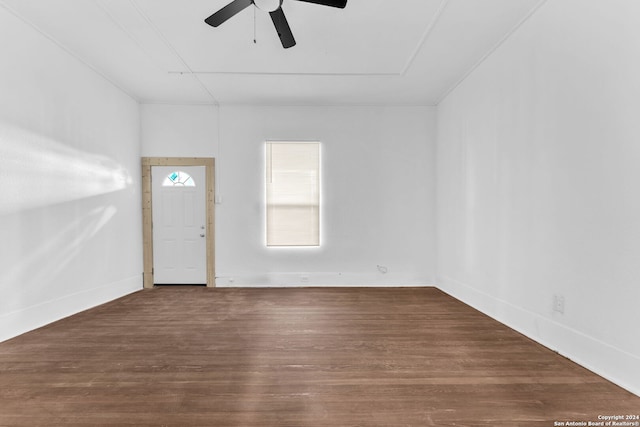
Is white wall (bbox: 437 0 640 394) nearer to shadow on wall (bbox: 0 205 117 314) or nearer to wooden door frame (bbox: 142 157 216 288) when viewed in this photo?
wooden door frame (bbox: 142 157 216 288)

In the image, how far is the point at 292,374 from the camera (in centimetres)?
229

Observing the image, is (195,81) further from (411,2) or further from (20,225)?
(411,2)

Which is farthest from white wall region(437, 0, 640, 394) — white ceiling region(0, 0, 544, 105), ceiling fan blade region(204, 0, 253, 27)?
ceiling fan blade region(204, 0, 253, 27)

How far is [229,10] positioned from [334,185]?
3.25 meters

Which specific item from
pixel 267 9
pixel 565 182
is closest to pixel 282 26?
pixel 267 9

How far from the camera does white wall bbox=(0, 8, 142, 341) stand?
306 centimetres

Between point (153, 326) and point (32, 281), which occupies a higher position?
point (32, 281)

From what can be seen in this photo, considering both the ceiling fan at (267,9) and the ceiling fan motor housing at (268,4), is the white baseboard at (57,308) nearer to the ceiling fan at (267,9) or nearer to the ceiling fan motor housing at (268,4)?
the ceiling fan at (267,9)

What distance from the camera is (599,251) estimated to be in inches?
91.3

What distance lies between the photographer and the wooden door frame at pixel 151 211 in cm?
527

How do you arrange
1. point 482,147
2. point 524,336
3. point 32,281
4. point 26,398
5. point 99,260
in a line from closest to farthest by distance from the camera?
point 26,398 → point 524,336 → point 32,281 → point 482,147 → point 99,260

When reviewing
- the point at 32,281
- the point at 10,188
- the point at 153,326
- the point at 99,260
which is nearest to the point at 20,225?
the point at 10,188

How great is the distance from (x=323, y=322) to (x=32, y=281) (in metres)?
3.08

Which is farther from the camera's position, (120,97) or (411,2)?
(120,97)
